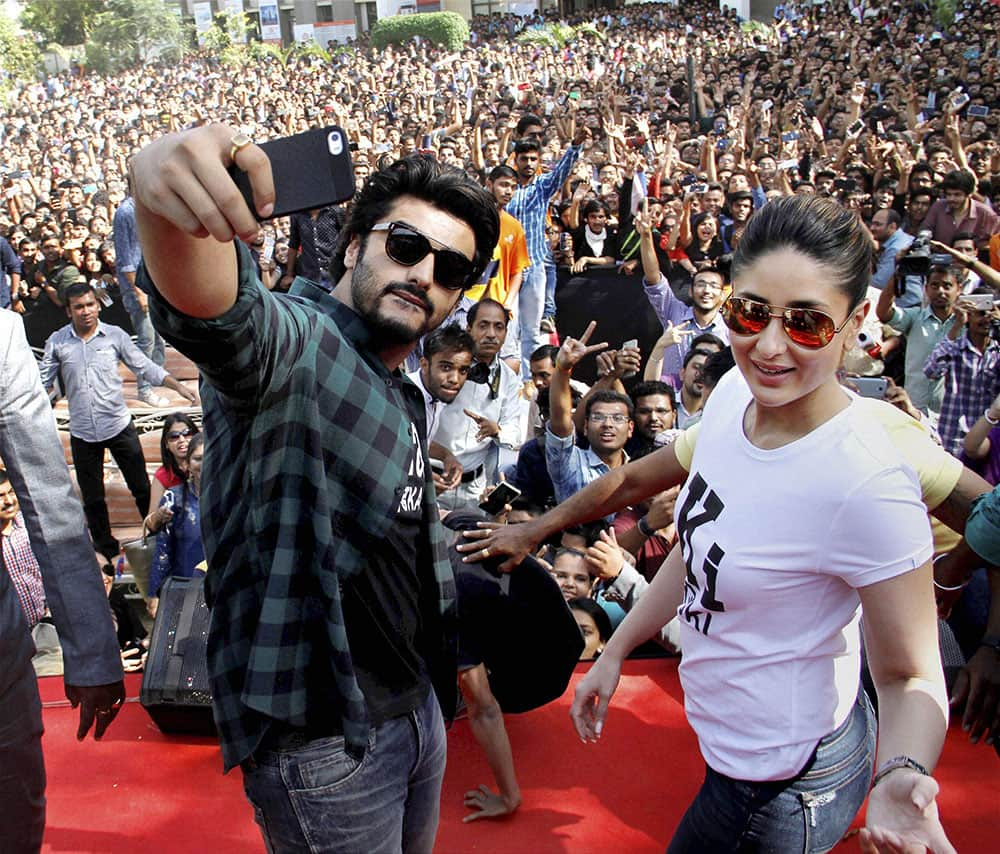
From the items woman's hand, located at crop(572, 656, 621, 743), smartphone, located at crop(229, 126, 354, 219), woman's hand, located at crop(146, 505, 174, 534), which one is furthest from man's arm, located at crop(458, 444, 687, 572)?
woman's hand, located at crop(146, 505, 174, 534)

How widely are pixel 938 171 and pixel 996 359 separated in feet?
16.2

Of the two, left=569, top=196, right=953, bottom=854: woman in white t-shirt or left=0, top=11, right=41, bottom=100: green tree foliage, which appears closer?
left=569, top=196, right=953, bottom=854: woman in white t-shirt

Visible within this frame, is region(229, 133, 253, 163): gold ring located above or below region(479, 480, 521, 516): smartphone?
above

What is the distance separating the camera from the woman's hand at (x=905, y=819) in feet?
3.62

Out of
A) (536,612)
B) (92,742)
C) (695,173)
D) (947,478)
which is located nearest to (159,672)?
(92,742)

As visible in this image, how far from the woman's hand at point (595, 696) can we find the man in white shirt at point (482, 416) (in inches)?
95.2

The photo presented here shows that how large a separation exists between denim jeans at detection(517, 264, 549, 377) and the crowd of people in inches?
0.9

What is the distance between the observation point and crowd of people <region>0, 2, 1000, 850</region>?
127cm

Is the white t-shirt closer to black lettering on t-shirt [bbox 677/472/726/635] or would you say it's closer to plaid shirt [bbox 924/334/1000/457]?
black lettering on t-shirt [bbox 677/472/726/635]

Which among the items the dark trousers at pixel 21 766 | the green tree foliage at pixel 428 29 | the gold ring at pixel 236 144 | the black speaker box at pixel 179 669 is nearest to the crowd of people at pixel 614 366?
the gold ring at pixel 236 144

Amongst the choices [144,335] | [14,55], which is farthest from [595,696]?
[14,55]

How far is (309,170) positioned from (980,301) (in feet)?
15.5

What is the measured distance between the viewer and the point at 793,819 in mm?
1396

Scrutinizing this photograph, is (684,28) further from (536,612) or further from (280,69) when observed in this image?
(536,612)
